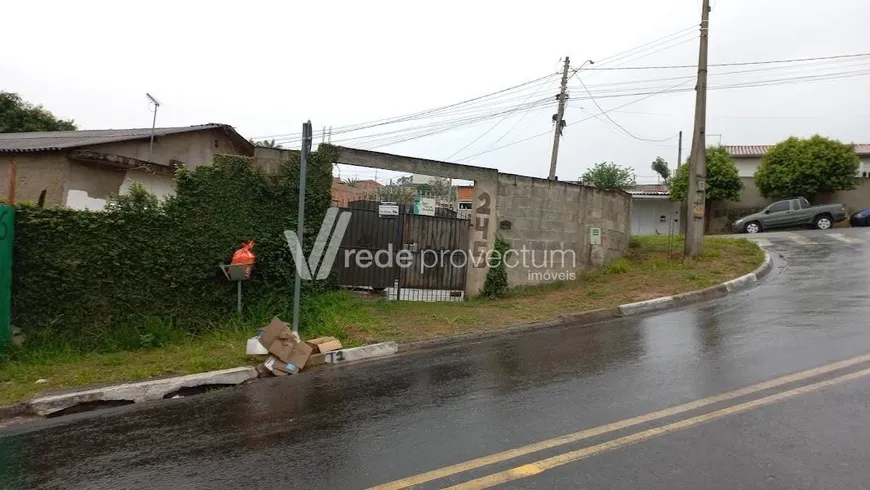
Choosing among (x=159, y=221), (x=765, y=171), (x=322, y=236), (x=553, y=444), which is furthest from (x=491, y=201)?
(x=765, y=171)

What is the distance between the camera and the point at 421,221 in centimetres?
1108

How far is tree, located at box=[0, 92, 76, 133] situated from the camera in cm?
2748

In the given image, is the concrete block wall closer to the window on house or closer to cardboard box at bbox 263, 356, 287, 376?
cardboard box at bbox 263, 356, 287, 376

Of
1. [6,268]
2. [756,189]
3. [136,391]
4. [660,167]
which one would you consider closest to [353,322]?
[136,391]

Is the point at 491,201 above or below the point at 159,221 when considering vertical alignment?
above

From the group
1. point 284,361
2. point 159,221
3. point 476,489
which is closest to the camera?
point 476,489

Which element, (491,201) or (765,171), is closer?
(491,201)

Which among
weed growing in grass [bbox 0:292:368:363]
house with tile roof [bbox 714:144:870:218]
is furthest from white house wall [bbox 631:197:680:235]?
weed growing in grass [bbox 0:292:368:363]

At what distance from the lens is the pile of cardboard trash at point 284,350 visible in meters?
6.90

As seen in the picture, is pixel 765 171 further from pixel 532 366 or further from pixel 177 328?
pixel 177 328

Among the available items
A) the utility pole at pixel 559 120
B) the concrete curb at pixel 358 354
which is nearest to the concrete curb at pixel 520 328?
the concrete curb at pixel 358 354

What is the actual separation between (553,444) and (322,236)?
6779 millimetres

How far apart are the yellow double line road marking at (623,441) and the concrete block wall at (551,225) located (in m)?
7.12
